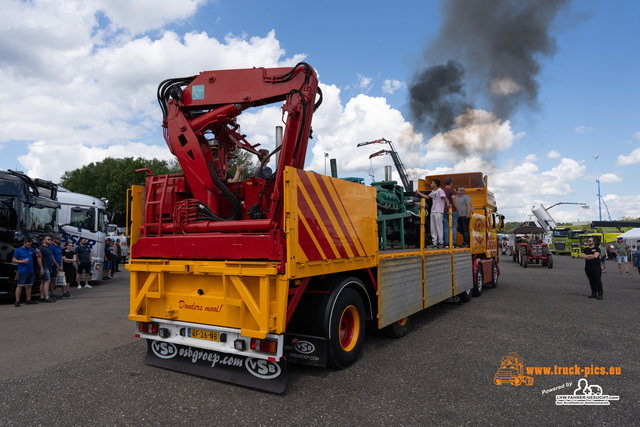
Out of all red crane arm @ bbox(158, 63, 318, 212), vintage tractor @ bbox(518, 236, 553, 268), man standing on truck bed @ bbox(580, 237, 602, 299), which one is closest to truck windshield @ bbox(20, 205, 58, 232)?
red crane arm @ bbox(158, 63, 318, 212)

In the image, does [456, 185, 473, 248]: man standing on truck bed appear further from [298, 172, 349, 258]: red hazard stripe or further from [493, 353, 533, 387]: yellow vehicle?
[298, 172, 349, 258]: red hazard stripe

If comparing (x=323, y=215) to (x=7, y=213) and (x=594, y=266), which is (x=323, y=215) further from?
(x=7, y=213)

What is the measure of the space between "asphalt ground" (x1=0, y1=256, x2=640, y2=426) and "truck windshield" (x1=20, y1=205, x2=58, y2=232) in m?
4.02

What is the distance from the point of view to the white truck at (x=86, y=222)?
541 inches

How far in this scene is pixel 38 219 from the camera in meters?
11.0

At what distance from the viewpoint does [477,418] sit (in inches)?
132

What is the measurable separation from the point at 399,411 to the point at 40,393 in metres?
3.53

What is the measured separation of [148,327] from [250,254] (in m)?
1.71

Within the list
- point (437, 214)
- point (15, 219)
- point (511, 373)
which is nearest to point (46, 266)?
point (15, 219)

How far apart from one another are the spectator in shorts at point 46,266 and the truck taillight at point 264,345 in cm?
841

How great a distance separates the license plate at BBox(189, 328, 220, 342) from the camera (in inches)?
160

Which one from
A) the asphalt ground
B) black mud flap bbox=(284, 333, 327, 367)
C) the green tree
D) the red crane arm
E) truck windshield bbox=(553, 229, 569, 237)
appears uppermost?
the green tree

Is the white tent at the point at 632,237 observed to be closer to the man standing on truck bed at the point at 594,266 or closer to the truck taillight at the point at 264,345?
the man standing on truck bed at the point at 594,266

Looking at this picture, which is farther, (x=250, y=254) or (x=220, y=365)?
(x=220, y=365)
